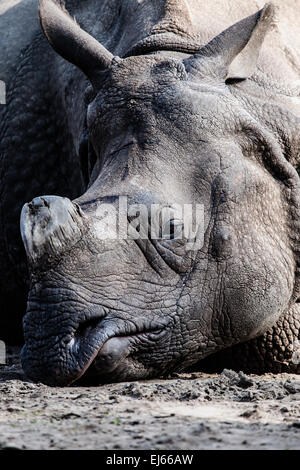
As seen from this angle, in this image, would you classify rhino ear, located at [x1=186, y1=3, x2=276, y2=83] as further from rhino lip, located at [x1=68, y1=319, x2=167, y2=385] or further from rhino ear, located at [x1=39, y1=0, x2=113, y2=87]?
rhino lip, located at [x1=68, y1=319, x2=167, y2=385]

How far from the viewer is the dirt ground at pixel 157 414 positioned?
3.45 metres

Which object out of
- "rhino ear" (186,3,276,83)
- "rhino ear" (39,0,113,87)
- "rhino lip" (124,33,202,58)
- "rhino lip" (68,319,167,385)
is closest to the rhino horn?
"rhino lip" (68,319,167,385)

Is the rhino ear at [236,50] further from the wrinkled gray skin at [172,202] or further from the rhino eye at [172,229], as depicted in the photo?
the rhino eye at [172,229]

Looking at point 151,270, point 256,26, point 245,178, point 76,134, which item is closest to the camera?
point 151,270

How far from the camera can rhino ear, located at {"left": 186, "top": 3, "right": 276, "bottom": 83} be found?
548 centimetres

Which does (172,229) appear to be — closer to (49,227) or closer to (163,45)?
(49,227)

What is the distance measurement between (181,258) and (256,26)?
1.52m

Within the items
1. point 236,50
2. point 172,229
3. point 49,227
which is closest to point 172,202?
point 172,229

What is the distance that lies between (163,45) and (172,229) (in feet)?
4.38

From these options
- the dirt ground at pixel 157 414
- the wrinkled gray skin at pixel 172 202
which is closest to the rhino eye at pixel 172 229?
the wrinkled gray skin at pixel 172 202

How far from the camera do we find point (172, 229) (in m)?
4.96

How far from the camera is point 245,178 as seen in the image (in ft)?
17.1

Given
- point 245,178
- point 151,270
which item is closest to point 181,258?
point 151,270

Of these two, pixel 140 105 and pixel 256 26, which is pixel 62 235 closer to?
pixel 140 105
